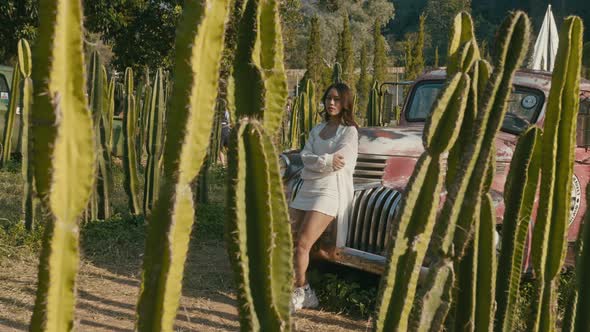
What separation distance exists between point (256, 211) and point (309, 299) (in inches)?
144

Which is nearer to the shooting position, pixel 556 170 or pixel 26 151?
pixel 556 170

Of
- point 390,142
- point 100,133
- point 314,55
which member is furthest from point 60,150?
point 314,55

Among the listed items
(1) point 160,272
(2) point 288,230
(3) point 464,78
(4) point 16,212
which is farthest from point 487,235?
(4) point 16,212

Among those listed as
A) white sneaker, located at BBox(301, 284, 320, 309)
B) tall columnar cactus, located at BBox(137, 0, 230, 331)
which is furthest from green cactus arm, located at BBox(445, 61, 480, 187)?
white sneaker, located at BBox(301, 284, 320, 309)

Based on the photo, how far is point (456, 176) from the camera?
220 centimetres

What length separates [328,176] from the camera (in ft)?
16.7

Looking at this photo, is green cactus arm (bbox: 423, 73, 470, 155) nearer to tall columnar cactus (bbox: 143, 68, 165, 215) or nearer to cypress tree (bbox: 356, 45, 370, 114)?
tall columnar cactus (bbox: 143, 68, 165, 215)

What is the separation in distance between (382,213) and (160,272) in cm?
358

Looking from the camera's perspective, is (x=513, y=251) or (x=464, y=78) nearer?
(x=464, y=78)

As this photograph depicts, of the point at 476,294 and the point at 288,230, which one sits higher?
the point at 288,230

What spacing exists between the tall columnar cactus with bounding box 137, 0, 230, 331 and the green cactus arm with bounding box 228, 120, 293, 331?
13 centimetres

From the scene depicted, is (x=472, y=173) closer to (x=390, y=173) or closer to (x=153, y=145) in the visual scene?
(x=390, y=173)

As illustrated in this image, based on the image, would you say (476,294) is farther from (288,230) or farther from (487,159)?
(288,230)

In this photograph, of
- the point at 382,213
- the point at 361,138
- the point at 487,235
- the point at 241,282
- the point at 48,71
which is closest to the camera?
the point at 48,71
